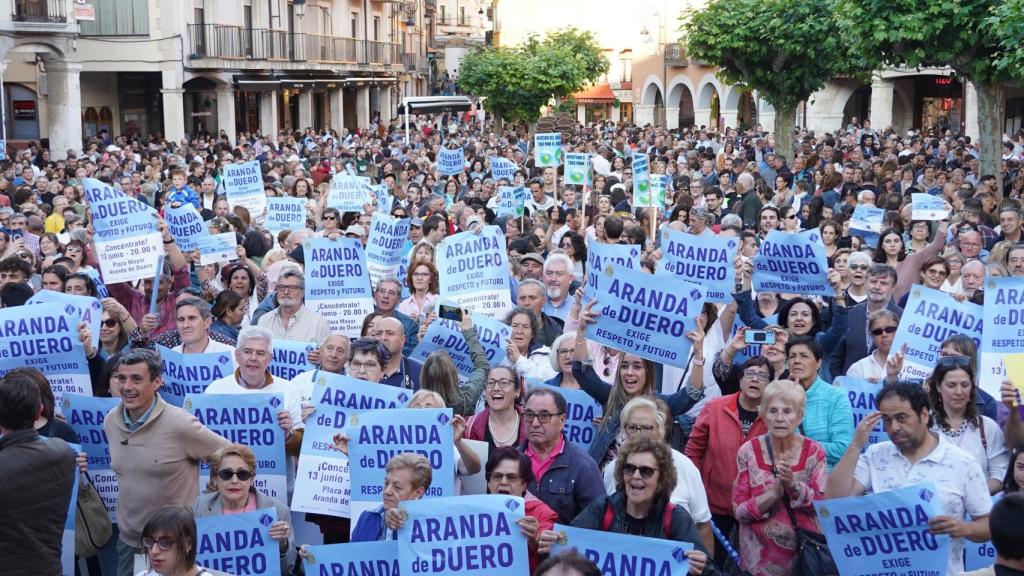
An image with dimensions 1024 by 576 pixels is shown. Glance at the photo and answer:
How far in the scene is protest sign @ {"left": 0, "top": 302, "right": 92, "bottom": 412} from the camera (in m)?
7.62

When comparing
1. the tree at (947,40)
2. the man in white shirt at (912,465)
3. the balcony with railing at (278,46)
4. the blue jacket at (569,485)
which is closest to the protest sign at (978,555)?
the man in white shirt at (912,465)

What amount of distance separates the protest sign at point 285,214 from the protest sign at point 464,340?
244 inches

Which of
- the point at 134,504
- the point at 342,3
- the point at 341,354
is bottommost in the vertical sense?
the point at 134,504

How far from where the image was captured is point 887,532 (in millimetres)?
5410

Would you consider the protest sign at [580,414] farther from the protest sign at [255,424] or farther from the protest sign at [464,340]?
the protest sign at [255,424]

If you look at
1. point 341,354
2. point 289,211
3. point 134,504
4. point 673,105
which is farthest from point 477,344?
point 673,105

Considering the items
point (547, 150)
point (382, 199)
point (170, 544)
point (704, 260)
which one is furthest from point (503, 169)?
point (170, 544)

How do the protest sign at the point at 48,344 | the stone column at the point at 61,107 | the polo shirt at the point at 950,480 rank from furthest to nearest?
the stone column at the point at 61,107, the protest sign at the point at 48,344, the polo shirt at the point at 950,480

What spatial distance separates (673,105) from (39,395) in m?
57.4

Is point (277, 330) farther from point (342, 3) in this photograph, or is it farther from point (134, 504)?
point (342, 3)

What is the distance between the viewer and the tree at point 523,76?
41344 millimetres

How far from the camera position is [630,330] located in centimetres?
746

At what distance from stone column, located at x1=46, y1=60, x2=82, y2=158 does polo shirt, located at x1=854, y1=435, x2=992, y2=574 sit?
91.6ft

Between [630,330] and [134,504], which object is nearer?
[134,504]
